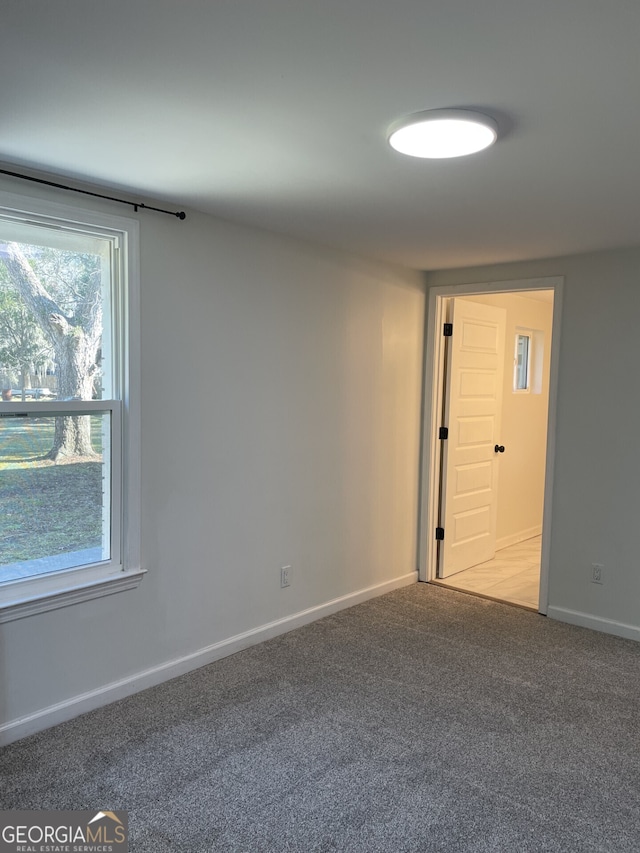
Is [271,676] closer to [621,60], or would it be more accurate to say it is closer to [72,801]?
[72,801]

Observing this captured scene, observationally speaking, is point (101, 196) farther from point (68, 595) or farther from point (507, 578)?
point (507, 578)

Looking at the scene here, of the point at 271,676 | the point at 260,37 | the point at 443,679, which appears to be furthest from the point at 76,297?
the point at 443,679

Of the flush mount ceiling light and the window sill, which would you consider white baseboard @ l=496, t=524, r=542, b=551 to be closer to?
the window sill

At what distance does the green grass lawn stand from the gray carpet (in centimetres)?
79

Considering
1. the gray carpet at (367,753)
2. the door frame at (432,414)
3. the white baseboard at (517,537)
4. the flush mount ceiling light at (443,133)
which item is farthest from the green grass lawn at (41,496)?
the white baseboard at (517,537)

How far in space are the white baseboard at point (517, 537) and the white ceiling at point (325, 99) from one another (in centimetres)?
337

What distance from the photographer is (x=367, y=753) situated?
8.16 ft

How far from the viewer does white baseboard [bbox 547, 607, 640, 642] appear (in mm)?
3715

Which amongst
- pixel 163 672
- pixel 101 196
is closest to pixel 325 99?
pixel 101 196

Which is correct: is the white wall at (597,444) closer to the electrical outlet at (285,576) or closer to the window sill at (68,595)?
the electrical outlet at (285,576)

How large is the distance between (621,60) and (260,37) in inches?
34.4

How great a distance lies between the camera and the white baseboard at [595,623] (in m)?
3.71

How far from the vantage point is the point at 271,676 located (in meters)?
3.13

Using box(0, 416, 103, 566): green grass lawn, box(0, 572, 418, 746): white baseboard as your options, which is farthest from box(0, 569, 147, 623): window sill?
box(0, 572, 418, 746): white baseboard
